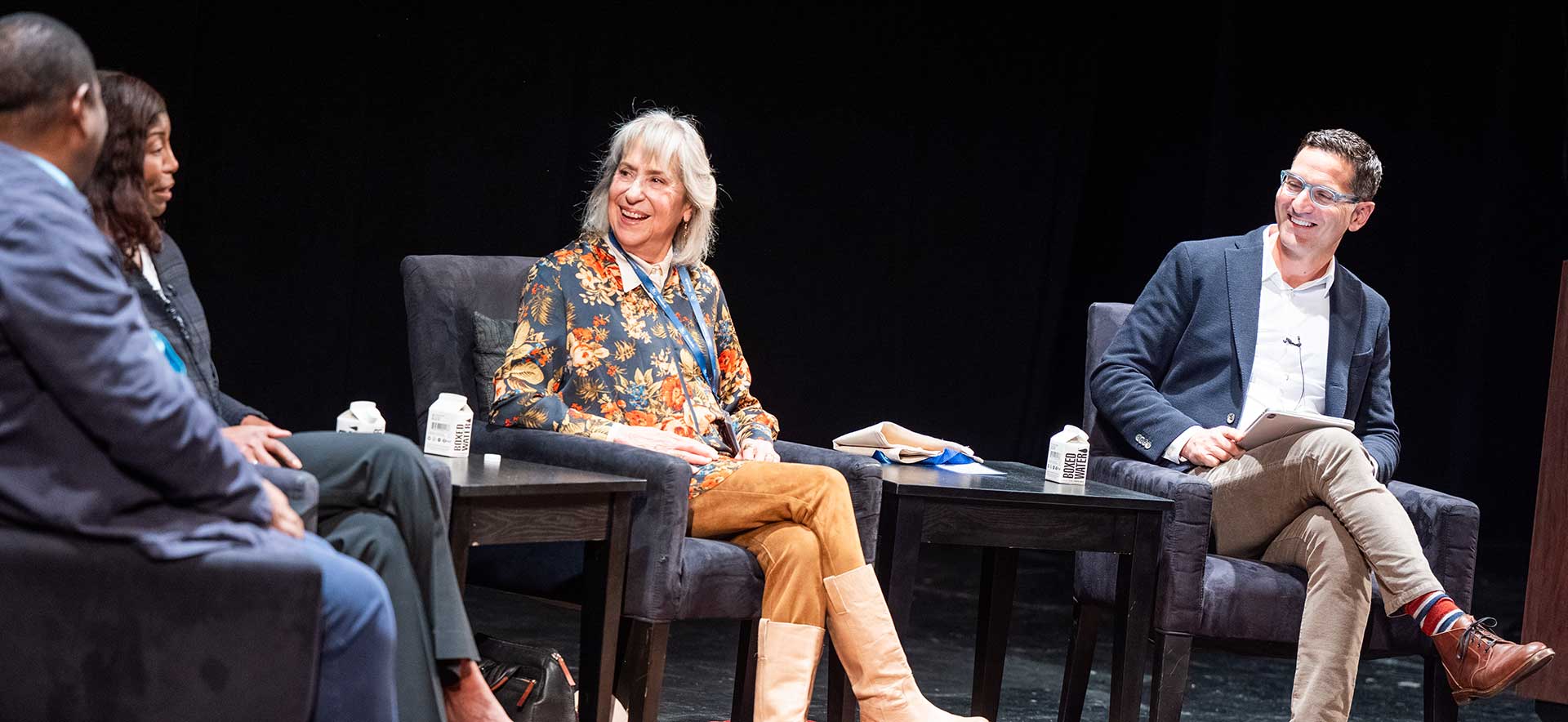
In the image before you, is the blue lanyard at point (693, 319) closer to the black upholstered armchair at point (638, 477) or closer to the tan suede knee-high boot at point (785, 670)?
the black upholstered armchair at point (638, 477)

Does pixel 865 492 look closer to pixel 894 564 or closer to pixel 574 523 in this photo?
pixel 894 564

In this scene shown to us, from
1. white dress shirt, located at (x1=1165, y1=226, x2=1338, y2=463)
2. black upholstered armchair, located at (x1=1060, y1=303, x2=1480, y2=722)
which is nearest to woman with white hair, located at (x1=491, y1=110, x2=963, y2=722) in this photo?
black upholstered armchair, located at (x1=1060, y1=303, x2=1480, y2=722)

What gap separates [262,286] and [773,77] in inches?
77.7

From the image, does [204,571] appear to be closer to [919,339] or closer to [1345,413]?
[1345,413]

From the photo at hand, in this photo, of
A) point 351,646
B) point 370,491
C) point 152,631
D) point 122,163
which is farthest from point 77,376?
point 122,163

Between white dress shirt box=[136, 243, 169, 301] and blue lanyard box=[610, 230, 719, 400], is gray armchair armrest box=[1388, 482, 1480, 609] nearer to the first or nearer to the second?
blue lanyard box=[610, 230, 719, 400]

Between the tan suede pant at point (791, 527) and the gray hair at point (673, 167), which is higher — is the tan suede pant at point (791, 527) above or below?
below

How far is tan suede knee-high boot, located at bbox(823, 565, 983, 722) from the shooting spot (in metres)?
2.90

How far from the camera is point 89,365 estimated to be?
1.74 metres

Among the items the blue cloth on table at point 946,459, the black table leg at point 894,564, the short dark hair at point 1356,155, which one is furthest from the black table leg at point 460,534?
the short dark hair at point 1356,155

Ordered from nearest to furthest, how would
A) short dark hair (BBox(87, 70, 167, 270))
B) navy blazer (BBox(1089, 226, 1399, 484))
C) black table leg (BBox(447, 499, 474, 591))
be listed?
short dark hair (BBox(87, 70, 167, 270)) < black table leg (BBox(447, 499, 474, 591)) < navy blazer (BBox(1089, 226, 1399, 484))

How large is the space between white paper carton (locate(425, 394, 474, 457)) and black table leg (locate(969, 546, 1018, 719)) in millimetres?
1219

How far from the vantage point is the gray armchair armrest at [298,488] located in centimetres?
218

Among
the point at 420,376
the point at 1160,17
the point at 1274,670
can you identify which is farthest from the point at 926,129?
the point at 420,376
